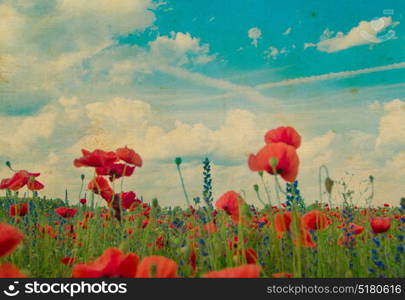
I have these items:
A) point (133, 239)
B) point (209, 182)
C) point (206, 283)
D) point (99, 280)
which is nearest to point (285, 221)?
point (206, 283)

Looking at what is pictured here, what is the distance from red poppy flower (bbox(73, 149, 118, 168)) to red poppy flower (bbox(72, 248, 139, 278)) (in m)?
1.05

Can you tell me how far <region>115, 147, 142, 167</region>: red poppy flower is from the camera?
2273 mm

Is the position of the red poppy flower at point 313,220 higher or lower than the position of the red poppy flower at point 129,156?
lower

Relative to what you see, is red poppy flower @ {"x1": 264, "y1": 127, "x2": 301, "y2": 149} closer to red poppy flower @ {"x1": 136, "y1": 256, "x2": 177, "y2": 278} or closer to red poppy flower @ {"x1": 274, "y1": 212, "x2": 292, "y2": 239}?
red poppy flower @ {"x1": 274, "y1": 212, "x2": 292, "y2": 239}

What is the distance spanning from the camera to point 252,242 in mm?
2158

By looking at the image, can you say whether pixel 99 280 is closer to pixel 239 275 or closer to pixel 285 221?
pixel 239 275

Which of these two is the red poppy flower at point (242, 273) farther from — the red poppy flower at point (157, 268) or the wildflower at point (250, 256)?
the wildflower at point (250, 256)

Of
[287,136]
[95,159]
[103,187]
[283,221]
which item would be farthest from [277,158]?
[103,187]

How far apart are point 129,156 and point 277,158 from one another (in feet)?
2.97

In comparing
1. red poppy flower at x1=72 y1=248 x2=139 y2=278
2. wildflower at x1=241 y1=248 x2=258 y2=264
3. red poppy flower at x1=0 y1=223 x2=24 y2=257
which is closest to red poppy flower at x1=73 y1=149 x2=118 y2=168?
wildflower at x1=241 y1=248 x2=258 y2=264

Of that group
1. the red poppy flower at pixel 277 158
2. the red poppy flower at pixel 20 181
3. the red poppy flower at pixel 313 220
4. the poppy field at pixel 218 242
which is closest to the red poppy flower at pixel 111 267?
the poppy field at pixel 218 242

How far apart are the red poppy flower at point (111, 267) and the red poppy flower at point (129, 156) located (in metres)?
1.06

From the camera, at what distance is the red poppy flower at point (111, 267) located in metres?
→ 1.21

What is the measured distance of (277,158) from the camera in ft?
5.35
